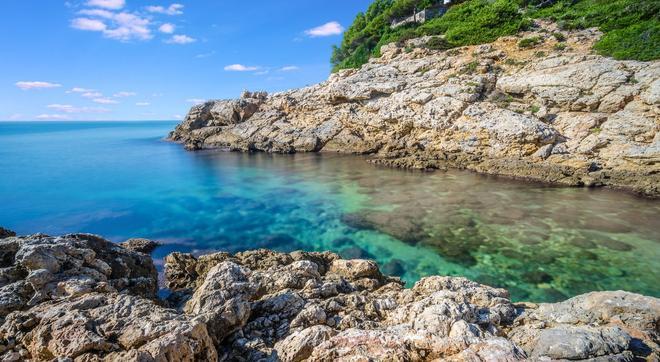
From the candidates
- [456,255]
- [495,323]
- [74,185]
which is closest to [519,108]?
[456,255]

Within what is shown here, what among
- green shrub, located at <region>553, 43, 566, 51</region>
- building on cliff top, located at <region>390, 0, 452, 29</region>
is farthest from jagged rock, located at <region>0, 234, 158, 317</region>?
building on cliff top, located at <region>390, 0, 452, 29</region>

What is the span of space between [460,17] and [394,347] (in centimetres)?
4255

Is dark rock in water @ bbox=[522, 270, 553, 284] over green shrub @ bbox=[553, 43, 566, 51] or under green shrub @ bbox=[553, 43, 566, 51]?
under

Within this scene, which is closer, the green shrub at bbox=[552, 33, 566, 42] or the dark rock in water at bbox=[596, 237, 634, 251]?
the dark rock in water at bbox=[596, 237, 634, 251]

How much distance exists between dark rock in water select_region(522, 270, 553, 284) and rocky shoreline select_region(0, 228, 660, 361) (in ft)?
15.8

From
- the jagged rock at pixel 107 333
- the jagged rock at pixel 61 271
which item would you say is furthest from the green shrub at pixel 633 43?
the jagged rock at pixel 61 271

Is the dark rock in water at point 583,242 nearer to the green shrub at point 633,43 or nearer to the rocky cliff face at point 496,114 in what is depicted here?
the rocky cliff face at point 496,114

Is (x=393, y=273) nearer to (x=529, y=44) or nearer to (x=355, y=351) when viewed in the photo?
(x=355, y=351)

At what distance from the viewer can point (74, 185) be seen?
83.8ft

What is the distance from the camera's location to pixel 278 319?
204 inches

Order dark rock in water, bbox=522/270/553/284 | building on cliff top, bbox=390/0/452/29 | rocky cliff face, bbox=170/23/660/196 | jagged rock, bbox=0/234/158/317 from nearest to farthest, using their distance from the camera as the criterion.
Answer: jagged rock, bbox=0/234/158/317, dark rock in water, bbox=522/270/553/284, rocky cliff face, bbox=170/23/660/196, building on cliff top, bbox=390/0/452/29

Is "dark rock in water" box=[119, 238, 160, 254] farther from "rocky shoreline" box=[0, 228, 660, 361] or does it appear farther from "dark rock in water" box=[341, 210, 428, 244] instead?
"dark rock in water" box=[341, 210, 428, 244]

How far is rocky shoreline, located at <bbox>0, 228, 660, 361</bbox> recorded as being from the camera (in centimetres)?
384

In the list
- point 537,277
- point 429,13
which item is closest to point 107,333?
point 537,277
